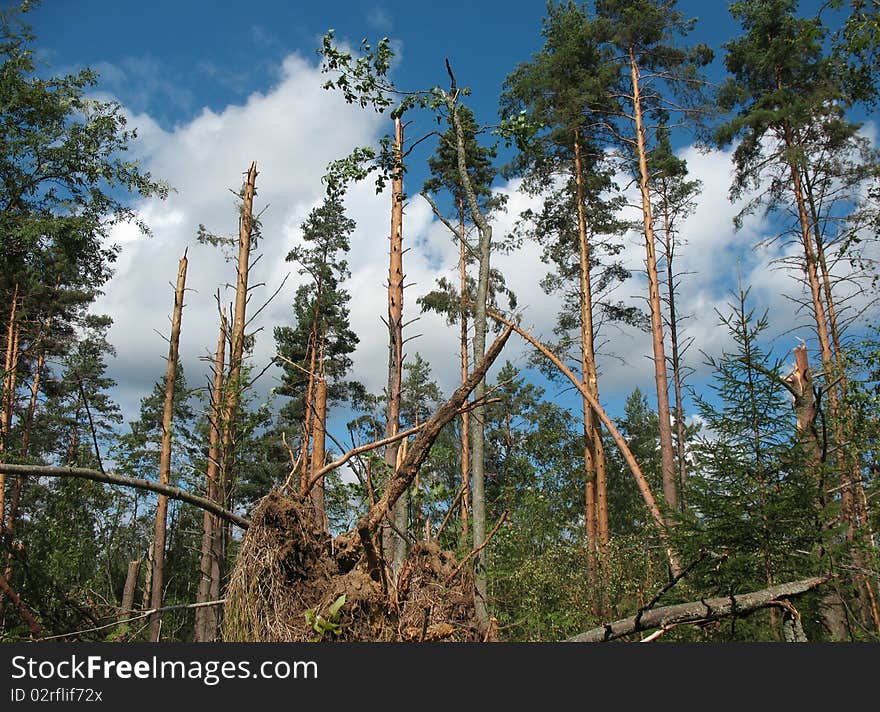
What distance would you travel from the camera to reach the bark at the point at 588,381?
1709cm

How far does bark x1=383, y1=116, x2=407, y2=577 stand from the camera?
696 centimetres

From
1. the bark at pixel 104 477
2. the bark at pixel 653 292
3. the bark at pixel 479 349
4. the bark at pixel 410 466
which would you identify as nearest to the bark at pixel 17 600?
the bark at pixel 104 477

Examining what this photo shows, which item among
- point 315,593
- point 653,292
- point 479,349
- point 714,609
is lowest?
point 714,609

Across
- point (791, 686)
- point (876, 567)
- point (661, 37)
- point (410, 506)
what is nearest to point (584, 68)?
point (661, 37)

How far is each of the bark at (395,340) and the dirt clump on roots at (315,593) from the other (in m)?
2.10

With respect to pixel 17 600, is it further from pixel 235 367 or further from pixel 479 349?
pixel 235 367

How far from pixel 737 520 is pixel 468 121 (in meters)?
4.89

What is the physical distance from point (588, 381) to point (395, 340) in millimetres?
9669

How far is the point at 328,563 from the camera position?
13.5ft

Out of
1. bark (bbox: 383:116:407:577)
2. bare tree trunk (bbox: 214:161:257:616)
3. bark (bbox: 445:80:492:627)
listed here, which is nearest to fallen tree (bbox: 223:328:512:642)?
bark (bbox: 445:80:492:627)

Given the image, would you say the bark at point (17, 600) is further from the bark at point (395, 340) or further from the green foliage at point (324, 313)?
the green foliage at point (324, 313)

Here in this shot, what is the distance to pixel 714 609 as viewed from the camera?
3389 millimetres

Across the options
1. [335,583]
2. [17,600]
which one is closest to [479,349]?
[335,583]

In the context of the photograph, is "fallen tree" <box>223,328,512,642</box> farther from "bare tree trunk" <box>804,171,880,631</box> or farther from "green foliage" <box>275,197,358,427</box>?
"green foliage" <box>275,197,358,427</box>
